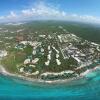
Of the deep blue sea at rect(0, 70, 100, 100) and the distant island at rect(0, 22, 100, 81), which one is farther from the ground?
the distant island at rect(0, 22, 100, 81)

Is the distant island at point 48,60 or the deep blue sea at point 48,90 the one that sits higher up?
the distant island at point 48,60

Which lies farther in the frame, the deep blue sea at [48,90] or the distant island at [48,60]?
the distant island at [48,60]

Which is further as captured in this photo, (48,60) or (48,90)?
(48,60)

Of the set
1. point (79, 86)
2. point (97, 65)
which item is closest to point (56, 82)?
point (79, 86)

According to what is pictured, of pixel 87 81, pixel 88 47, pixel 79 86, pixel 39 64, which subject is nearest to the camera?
pixel 79 86

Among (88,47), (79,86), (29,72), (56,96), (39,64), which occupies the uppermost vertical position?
(88,47)

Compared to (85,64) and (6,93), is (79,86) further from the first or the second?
(6,93)

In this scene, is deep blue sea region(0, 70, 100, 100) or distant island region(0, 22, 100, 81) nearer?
deep blue sea region(0, 70, 100, 100)

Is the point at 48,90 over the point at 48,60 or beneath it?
beneath
